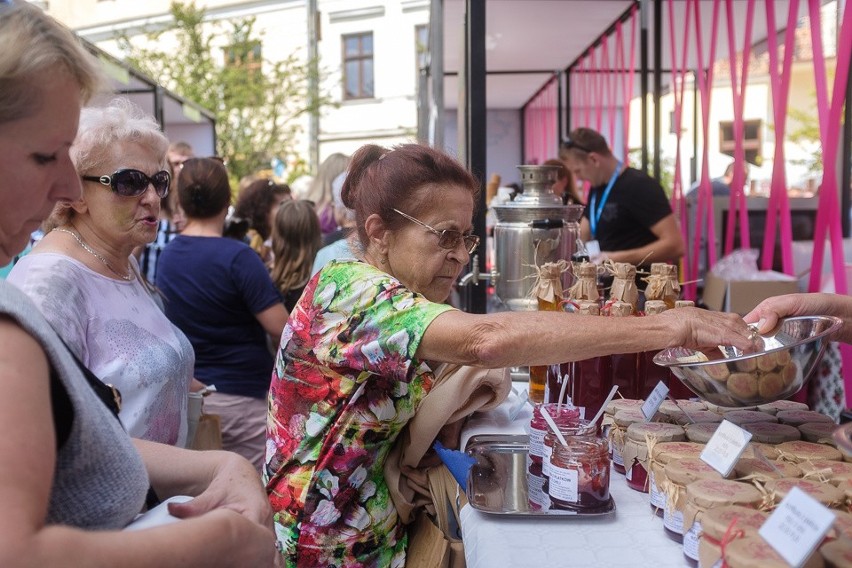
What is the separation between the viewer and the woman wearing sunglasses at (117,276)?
5.68 feet

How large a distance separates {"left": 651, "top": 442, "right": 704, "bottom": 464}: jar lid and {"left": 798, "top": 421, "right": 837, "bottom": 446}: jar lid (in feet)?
0.74

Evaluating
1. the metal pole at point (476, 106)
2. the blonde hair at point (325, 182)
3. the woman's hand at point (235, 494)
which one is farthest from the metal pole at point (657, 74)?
the woman's hand at point (235, 494)

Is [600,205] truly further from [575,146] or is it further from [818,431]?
[818,431]

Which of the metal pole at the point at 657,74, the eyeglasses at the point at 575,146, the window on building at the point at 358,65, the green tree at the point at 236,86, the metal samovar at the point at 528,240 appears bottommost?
the metal samovar at the point at 528,240

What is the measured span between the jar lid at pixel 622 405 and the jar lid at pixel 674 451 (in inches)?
12.2

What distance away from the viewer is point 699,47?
5.10 meters

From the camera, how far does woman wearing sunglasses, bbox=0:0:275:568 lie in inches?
27.6

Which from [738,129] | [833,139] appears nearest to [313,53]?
[738,129]

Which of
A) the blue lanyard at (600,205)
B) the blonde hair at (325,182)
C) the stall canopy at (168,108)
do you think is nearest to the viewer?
the blue lanyard at (600,205)

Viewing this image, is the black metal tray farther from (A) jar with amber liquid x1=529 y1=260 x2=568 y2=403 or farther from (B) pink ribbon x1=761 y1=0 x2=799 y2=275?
(B) pink ribbon x1=761 y1=0 x2=799 y2=275

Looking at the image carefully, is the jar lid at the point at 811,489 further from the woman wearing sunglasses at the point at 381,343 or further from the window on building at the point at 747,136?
the window on building at the point at 747,136

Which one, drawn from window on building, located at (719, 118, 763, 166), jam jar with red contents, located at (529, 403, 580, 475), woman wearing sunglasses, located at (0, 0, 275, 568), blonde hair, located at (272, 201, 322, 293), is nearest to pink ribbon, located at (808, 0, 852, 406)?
jam jar with red contents, located at (529, 403, 580, 475)

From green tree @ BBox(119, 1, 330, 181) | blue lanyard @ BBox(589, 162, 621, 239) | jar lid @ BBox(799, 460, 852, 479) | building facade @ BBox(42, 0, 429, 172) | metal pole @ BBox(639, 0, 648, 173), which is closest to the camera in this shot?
jar lid @ BBox(799, 460, 852, 479)

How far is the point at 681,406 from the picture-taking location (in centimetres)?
166
